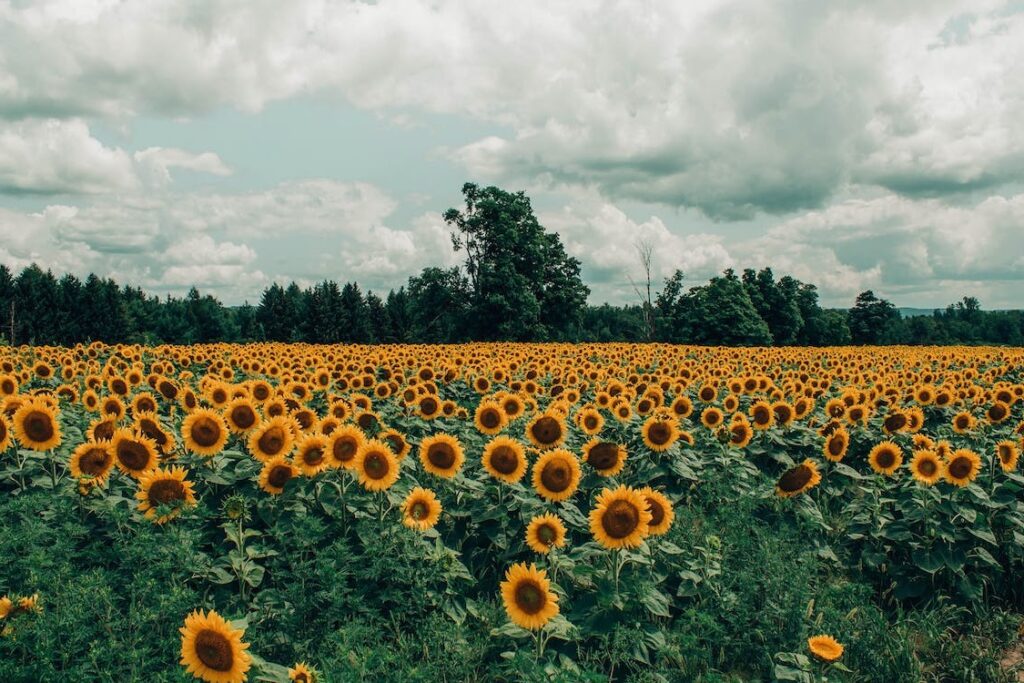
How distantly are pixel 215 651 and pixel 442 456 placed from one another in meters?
2.86

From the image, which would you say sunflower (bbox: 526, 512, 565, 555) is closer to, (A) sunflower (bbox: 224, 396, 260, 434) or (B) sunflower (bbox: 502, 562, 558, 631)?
(B) sunflower (bbox: 502, 562, 558, 631)

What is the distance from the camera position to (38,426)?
6.69 metres

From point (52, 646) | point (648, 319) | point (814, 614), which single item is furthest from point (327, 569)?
point (648, 319)

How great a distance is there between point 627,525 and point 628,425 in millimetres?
4861

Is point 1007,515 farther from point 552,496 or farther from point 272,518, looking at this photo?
point 272,518

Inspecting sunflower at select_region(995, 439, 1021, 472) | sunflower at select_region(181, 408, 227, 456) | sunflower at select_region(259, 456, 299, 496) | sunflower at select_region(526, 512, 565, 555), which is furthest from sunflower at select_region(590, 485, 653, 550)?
sunflower at select_region(995, 439, 1021, 472)

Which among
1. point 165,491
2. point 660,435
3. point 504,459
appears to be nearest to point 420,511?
point 504,459

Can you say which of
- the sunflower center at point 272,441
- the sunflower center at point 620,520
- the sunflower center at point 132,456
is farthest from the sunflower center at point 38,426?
the sunflower center at point 620,520

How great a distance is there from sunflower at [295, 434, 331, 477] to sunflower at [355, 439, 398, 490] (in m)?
0.32

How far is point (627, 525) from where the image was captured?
522 centimetres

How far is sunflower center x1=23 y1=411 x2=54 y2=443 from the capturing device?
263 inches

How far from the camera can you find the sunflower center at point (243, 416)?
22.6 ft

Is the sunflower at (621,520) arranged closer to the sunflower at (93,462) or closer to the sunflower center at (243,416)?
the sunflower center at (243,416)

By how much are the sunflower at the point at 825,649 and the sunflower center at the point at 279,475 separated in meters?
4.22
